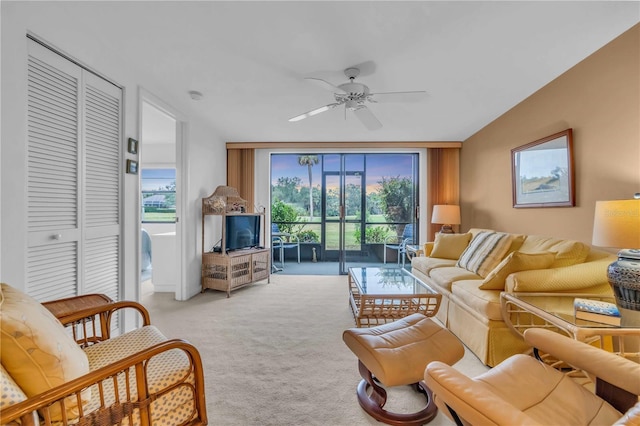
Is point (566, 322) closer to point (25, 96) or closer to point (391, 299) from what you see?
point (391, 299)

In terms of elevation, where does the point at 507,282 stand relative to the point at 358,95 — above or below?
below

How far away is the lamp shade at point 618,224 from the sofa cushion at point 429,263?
1669mm

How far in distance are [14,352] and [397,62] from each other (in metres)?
2.58

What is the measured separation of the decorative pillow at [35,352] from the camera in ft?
2.86

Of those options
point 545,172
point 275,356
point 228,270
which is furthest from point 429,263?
point 228,270

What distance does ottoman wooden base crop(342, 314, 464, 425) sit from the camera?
1.39 metres

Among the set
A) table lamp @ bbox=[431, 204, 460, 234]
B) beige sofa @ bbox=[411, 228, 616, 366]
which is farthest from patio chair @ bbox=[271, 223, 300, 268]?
beige sofa @ bbox=[411, 228, 616, 366]

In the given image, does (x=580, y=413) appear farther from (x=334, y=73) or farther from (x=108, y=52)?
(x=108, y=52)

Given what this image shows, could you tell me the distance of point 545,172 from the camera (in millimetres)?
2773

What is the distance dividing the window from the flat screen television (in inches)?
90.5

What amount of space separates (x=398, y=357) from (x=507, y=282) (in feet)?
3.80

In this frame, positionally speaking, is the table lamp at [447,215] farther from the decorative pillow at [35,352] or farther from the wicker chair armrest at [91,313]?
the decorative pillow at [35,352]

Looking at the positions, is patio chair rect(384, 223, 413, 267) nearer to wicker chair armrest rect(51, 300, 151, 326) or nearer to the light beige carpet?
the light beige carpet

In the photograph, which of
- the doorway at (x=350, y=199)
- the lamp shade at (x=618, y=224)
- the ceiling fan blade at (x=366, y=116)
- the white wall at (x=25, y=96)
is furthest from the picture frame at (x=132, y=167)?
the lamp shade at (x=618, y=224)
